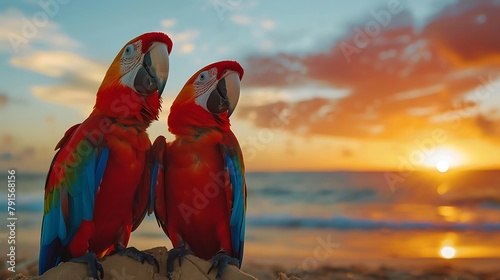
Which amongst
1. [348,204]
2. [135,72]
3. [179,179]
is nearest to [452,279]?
[179,179]

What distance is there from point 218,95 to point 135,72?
0.58 m

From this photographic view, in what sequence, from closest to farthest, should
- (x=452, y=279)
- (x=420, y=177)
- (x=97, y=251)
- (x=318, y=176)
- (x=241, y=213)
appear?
(x=97, y=251) → (x=241, y=213) → (x=452, y=279) → (x=420, y=177) → (x=318, y=176)

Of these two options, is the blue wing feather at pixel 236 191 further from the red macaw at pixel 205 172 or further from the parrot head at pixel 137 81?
the parrot head at pixel 137 81

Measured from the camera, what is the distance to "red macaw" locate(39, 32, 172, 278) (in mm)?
3043

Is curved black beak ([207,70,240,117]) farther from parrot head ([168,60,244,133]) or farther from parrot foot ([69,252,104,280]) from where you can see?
parrot foot ([69,252,104,280])

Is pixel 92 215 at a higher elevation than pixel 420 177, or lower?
lower

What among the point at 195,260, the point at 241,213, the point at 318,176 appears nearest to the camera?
the point at 195,260

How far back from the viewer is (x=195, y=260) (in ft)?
9.76

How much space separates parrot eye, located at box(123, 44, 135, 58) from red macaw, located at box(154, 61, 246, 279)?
0.45m

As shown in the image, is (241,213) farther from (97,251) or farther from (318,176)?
(318,176)

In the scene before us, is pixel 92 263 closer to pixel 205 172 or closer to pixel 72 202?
pixel 72 202

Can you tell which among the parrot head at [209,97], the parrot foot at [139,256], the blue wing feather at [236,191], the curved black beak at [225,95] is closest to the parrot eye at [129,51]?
the parrot head at [209,97]

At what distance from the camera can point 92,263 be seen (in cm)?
285

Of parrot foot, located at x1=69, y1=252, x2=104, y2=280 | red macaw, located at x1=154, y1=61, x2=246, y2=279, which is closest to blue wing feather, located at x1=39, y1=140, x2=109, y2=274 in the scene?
parrot foot, located at x1=69, y1=252, x2=104, y2=280
